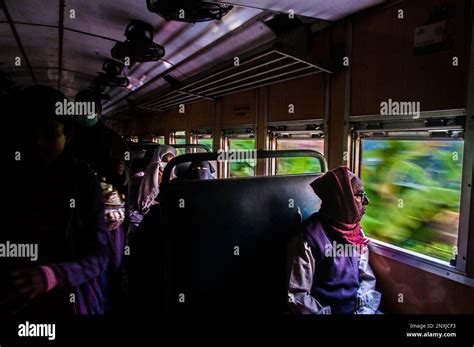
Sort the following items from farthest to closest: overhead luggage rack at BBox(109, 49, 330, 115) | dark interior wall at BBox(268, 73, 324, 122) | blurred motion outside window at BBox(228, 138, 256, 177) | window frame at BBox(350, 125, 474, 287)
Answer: blurred motion outside window at BBox(228, 138, 256, 177)
dark interior wall at BBox(268, 73, 324, 122)
overhead luggage rack at BBox(109, 49, 330, 115)
window frame at BBox(350, 125, 474, 287)

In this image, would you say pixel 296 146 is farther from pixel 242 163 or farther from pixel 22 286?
pixel 22 286

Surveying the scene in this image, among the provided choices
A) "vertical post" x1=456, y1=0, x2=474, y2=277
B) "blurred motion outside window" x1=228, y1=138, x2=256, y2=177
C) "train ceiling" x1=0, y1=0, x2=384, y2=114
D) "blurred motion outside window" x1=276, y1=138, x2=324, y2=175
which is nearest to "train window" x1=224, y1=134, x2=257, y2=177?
"blurred motion outside window" x1=228, y1=138, x2=256, y2=177

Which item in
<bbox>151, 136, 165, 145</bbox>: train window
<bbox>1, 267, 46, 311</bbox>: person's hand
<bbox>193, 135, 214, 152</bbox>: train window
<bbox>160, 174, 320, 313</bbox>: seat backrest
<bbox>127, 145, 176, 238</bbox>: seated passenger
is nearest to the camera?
<bbox>1, 267, 46, 311</bbox>: person's hand

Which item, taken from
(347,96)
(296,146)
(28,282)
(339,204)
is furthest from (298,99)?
(28,282)

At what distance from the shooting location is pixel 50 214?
1396mm

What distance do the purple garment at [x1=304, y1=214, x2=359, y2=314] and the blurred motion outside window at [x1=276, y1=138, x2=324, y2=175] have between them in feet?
4.19

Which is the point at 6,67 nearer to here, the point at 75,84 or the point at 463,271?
the point at 75,84

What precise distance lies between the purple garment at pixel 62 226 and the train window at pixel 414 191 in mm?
2169

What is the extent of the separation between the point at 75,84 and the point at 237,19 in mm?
7011

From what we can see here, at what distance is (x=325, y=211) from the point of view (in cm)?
222

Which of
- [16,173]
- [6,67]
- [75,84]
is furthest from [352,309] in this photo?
[75,84]

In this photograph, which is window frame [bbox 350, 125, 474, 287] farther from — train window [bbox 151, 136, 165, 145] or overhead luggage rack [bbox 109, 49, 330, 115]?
train window [bbox 151, 136, 165, 145]

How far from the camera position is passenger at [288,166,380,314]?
208 cm

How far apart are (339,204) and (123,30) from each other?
144 inches
